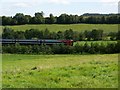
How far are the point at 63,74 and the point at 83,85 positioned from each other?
2834mm

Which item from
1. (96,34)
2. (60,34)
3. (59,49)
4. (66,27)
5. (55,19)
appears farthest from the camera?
(55,19)

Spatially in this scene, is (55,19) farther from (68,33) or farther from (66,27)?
(68,33)

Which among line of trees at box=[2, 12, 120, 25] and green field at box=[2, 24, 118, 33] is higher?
line of trees at box=[2, 12, 120, 25]

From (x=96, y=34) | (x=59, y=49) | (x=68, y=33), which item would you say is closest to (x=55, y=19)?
(x=68, y=33)

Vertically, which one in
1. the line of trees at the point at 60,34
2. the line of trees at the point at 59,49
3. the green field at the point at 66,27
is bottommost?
the line of trees at the point at 59,49

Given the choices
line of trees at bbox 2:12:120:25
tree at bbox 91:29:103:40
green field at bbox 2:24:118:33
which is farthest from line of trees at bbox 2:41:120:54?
line of trees at bbox 2:12:120:25

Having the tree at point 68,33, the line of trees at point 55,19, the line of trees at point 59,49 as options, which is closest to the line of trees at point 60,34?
the tree at point 68,33

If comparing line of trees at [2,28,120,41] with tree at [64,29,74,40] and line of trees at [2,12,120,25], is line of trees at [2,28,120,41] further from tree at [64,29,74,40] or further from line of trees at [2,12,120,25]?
line of trees at [2,12,120,25]

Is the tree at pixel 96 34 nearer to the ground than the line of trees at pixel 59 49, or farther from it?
farther from it

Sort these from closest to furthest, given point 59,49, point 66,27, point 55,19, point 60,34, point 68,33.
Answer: point 59,49, point 60,34, point 68,33, point 66,27, point 55,19

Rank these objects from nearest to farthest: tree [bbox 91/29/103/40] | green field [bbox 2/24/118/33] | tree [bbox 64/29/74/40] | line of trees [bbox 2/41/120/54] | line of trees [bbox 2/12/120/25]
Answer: line of trees [bbox 2/41/120/54] → tree [bbox 91/29/103/40] → green field [bbox 2/24/118/33] → tree [bbox 64/29/74/40] → line of trees [bbox 2/12/120/25]

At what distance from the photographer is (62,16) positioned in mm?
86938

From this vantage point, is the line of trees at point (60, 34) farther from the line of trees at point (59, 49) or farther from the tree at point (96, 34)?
the line of trees at point (59, 49)

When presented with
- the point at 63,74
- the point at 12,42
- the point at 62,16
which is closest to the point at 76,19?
the point at 62,16
